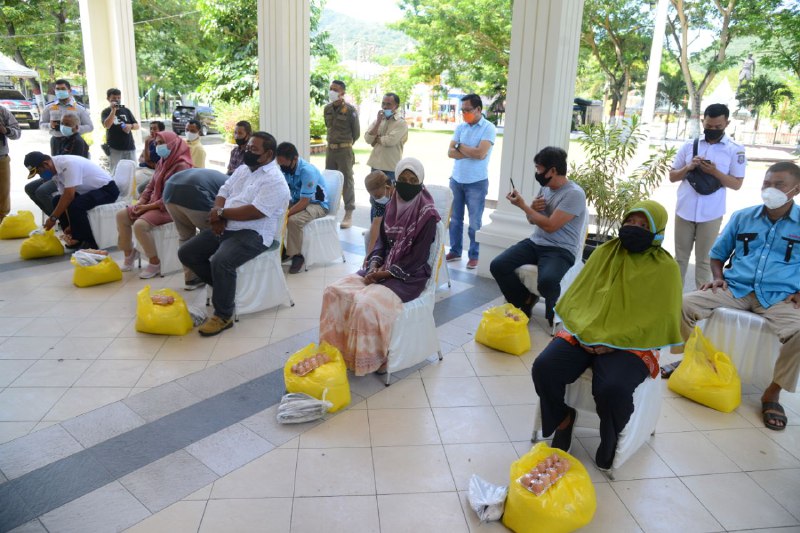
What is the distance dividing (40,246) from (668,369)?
6.01 m

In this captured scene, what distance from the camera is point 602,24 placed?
741 inches

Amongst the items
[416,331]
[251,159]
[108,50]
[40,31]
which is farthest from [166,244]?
[40,31]

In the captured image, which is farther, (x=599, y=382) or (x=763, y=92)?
Result: (x=763, y=92)

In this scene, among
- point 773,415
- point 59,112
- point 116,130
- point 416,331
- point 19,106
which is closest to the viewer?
point 773,415

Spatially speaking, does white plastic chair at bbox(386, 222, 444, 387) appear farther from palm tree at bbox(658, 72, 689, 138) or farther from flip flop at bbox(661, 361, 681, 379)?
palm tree at bbox(658, 72, 689, 138)

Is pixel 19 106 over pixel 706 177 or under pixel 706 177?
over

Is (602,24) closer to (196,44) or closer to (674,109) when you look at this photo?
(196,44)

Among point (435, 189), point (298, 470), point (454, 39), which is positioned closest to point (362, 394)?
point (298, 470)

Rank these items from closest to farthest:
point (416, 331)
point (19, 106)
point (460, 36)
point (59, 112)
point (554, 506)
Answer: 1. point (554, 506)
2. point (416, 331)
3. point (59, 112)
4. point (19, 106)
5. point (460, 36)

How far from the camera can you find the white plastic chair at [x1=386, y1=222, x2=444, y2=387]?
3.54 m

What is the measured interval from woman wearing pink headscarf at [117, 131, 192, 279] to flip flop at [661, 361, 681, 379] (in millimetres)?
4448

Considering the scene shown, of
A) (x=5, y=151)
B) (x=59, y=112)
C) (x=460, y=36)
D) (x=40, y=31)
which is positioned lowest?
(x=5, y=151)

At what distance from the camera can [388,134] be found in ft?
22.1

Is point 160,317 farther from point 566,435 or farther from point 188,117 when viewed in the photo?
point 188,117
